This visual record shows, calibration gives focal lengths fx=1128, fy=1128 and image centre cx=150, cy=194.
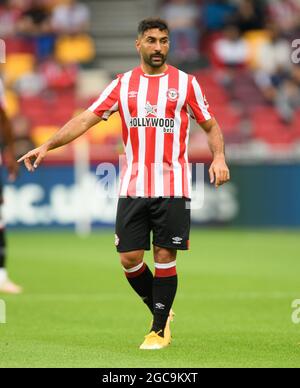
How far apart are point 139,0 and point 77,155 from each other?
291 inches

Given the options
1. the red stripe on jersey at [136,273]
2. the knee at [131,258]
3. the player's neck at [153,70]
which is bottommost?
the red stripe on jersey at [136,273]

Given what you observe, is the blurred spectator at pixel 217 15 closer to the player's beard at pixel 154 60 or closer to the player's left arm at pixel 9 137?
the player's left arm at pixel 9 137

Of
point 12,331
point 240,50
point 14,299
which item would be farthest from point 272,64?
point 12,331

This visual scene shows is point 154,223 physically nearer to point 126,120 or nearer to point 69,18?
point 126,120

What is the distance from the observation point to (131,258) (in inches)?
307

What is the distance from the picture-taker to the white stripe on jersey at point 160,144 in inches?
300

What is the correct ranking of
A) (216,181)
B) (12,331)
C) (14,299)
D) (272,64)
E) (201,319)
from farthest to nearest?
1. (272,64)
2. (14,299)
3. (201,319)
4. (12,331)
5. (216,181)

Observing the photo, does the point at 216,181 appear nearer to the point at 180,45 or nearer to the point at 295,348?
the point at 295,348

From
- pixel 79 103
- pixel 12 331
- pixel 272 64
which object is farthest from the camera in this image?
pixel 272 64

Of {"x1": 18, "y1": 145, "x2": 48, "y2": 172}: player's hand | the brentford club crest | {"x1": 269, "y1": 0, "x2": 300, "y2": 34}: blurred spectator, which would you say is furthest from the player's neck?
{"x1": 269, "y1": 0, "x2": 300, "y2": 34}: blurred spectator

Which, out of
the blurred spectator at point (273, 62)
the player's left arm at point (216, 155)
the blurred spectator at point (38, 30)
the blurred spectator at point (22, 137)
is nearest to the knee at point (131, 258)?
the player's left arm at point (216, 155)

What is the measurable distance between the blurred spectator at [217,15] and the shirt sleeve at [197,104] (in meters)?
17.4

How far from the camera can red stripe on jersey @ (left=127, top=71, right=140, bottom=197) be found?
25.1ft

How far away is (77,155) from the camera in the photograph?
19.5 meters
